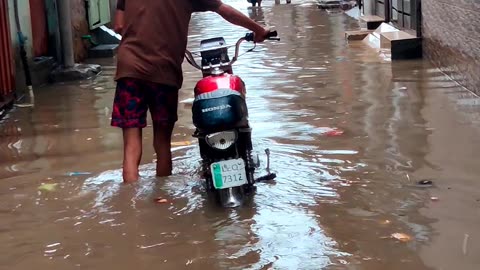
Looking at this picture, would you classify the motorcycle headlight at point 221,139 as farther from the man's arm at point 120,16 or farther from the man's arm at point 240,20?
the man's arm at point 120,16

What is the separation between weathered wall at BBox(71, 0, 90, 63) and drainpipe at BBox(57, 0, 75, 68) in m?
1.91

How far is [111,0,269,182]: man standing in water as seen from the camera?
18.2 ft

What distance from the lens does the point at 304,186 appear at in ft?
19.1

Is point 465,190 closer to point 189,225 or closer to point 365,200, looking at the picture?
point 365,200

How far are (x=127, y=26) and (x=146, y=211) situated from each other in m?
1.32

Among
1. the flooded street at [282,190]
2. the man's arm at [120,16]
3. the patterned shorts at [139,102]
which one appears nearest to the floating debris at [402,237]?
the flooded street at [282,190]

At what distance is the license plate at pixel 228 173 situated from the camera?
5.07 meters

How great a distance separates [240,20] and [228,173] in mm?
1179

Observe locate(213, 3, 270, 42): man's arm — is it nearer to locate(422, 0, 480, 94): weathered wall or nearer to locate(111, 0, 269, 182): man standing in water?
locate(111, 0, 269, 182): man standing in water

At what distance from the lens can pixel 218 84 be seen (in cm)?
520

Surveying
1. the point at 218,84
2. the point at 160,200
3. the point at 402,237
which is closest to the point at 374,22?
the point at 160,200

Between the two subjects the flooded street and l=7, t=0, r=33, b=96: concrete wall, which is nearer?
the flooded street

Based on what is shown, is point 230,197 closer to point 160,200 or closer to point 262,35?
point 160,200

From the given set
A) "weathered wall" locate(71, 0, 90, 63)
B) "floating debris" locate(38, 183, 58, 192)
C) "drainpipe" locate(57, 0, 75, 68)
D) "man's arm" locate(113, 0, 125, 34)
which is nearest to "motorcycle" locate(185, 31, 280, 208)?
"man's arm" locate(113, 0, 125, 34)
